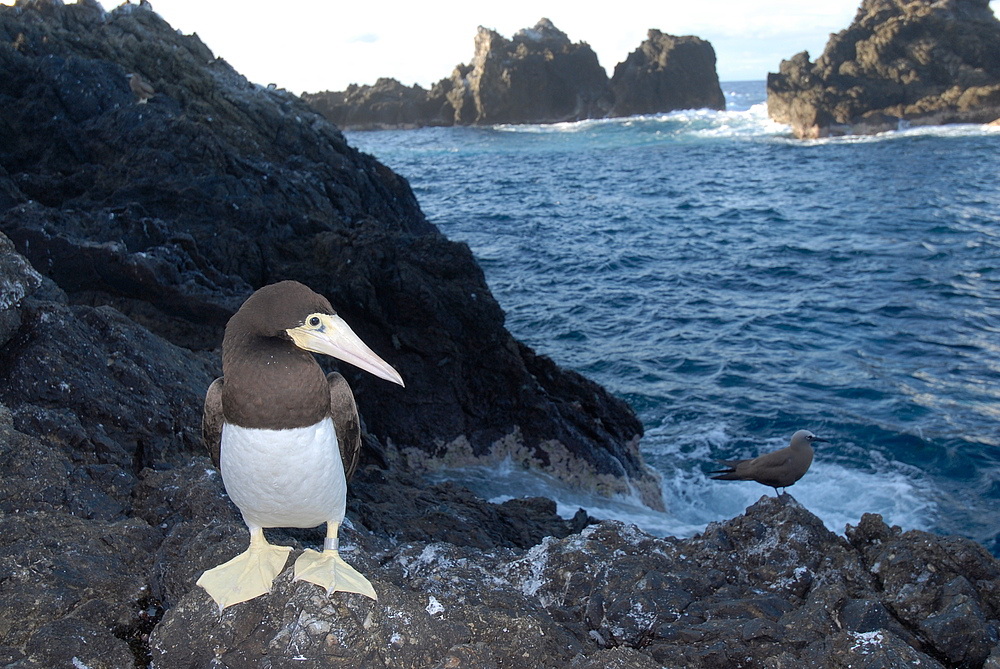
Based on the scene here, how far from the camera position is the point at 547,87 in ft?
291

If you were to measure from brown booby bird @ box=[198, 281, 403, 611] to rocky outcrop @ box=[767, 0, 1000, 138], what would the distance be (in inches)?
2223

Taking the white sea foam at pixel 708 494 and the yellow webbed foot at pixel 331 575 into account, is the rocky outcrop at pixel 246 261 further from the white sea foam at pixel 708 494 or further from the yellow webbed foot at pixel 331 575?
the yellow webbed foot at pixel 331 575

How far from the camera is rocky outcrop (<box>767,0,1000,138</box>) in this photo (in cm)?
5194

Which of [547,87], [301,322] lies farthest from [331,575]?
[547,87]

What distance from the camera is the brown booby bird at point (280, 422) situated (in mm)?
2986

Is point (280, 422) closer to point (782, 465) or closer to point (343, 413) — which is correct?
point (343, 413)

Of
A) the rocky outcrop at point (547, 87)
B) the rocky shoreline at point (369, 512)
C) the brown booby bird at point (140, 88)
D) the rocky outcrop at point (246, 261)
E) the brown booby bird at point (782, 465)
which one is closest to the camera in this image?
the rocky shoreline at point (369, 512)

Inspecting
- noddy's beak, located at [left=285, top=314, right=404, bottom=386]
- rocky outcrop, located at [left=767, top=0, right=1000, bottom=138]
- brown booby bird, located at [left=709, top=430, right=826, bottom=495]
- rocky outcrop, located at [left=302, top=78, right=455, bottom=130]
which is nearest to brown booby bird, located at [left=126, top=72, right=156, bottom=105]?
brown booby bird, located at [left=709, top=430, right=826, bottom=495]

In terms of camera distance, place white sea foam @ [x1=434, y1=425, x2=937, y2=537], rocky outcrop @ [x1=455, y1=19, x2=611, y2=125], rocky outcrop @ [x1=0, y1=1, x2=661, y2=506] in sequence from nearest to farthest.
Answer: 1. rocky outcrop @ [x1=0, y1=1, x2=661, y2=506]
2. white sea foam @ [x1=434, y1=425, x2=937, y2=537]
3. rocky outcrop @ [x1=455, y1=19, x2=611, y2=125]

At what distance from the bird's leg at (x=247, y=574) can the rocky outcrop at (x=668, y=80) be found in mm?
90166

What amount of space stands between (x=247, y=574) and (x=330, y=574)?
0.37m

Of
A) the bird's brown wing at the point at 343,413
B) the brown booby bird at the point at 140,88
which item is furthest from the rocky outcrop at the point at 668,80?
the bird's brown wing at the point at 343,413

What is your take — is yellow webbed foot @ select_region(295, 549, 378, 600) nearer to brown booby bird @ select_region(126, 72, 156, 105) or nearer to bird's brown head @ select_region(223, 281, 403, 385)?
bird's brown head @ select_region(223, 281, 403, 385)

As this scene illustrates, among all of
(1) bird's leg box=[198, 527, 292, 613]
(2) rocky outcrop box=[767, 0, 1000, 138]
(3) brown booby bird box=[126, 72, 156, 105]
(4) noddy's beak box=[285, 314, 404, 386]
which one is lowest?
(1) bird's leg box=[198, 527, 292, 613]
